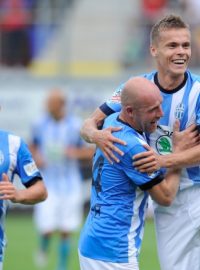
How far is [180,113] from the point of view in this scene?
726 cm

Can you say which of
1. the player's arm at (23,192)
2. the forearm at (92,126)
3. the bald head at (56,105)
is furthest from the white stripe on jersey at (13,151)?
the bald head at (56,105)

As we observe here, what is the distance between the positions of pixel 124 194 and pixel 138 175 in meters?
0.22

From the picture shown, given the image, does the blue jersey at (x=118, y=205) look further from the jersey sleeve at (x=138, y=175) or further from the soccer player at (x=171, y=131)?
the soccer player at (x=171, y=131)

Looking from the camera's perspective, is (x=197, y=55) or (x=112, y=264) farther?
(x=197, y=55)

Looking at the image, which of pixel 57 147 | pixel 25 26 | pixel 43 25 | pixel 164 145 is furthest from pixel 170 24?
pixel 43 25

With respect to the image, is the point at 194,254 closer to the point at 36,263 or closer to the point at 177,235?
the point at 177,235

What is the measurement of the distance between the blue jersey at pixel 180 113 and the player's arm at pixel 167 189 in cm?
23

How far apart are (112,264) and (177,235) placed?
80 centimetres

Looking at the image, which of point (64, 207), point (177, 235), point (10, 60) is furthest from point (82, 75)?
point (177, 235)

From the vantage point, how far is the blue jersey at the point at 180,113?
7258mm

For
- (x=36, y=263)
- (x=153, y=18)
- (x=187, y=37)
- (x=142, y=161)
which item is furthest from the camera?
(x=153, y=18)

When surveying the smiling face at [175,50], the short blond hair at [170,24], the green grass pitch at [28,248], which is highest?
the short blond hair at [170,24]

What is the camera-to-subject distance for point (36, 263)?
42.8 ft

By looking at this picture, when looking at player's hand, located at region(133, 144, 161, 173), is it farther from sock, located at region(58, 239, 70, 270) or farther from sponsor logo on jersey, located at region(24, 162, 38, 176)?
sock, located at region(58, 239, 70, 270)
